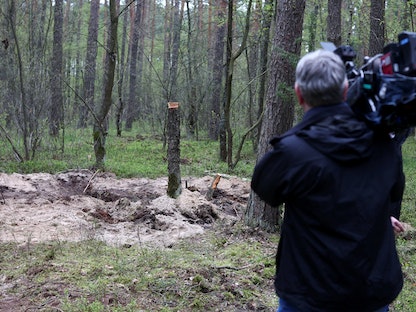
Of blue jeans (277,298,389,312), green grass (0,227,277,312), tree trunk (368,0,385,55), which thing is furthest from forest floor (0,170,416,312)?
tree trunk (368,0,385,55)

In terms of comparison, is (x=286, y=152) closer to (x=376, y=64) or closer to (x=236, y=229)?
(x=376, y=64)

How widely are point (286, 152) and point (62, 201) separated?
640 cm

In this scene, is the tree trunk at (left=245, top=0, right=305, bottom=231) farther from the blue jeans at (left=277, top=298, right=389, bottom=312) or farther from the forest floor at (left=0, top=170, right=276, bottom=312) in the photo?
the blue jeans at (left=277, top=298, right=389, bottom=312)

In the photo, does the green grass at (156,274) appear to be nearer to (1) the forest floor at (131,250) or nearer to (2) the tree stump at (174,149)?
(1) the forest floor at (131,250)

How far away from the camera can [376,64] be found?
6.96ft

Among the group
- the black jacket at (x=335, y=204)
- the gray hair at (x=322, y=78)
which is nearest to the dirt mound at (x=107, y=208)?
the black jacket at (x=335, y=204)

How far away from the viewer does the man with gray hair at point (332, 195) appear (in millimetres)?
1988

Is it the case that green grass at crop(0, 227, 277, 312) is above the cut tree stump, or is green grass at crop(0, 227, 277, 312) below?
below

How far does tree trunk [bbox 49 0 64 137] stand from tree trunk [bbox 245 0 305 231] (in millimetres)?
7174

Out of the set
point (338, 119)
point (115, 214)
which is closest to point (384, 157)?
point (338, 119)

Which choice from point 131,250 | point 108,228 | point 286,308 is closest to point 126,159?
point 108,228

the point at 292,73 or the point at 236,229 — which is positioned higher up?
the point at 292,73

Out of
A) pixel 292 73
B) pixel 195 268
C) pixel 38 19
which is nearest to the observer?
pixel 195 268

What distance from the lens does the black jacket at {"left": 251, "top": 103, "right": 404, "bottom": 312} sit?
1.99 m
